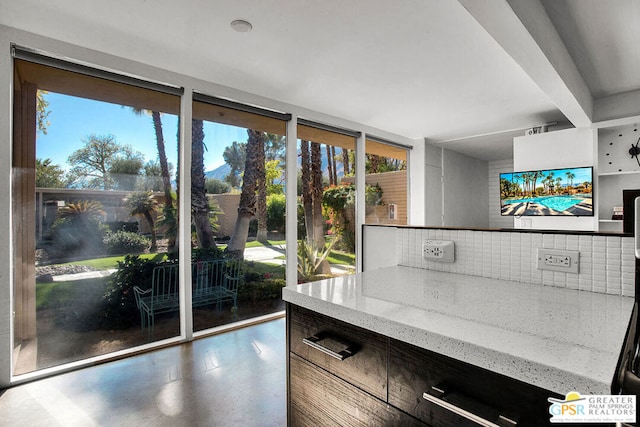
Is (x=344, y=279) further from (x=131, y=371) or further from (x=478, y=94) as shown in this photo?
(x=478, y=94)

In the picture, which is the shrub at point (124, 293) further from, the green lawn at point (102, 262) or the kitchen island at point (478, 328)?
the kitchen island at point (478, 328)

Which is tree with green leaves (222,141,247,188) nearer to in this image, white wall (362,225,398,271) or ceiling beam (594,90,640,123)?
white wall (362,225,398,271)

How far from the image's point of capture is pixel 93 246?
262 cm

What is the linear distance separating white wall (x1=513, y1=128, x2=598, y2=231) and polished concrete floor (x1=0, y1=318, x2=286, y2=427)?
3728mm

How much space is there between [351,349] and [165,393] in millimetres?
1755

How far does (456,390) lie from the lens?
0.71m

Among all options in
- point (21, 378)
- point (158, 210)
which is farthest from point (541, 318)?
point (21, 378)

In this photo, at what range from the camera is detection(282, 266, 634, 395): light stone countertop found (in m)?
0.60

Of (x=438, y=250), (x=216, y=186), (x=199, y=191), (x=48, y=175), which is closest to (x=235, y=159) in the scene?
(x=216, y=186)

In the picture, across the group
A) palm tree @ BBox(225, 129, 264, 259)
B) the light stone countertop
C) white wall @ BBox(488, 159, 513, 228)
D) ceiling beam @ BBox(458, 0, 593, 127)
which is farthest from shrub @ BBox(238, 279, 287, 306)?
white wall @ BBox(488, 159, 513, 228)

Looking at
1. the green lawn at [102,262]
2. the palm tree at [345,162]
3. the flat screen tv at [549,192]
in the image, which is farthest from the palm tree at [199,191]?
the flat screen tv at [549,192]

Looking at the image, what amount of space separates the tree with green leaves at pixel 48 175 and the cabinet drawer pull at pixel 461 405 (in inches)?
113

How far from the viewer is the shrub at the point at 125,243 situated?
8.83ft

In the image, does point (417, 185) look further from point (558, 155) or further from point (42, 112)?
point (42, 112)
